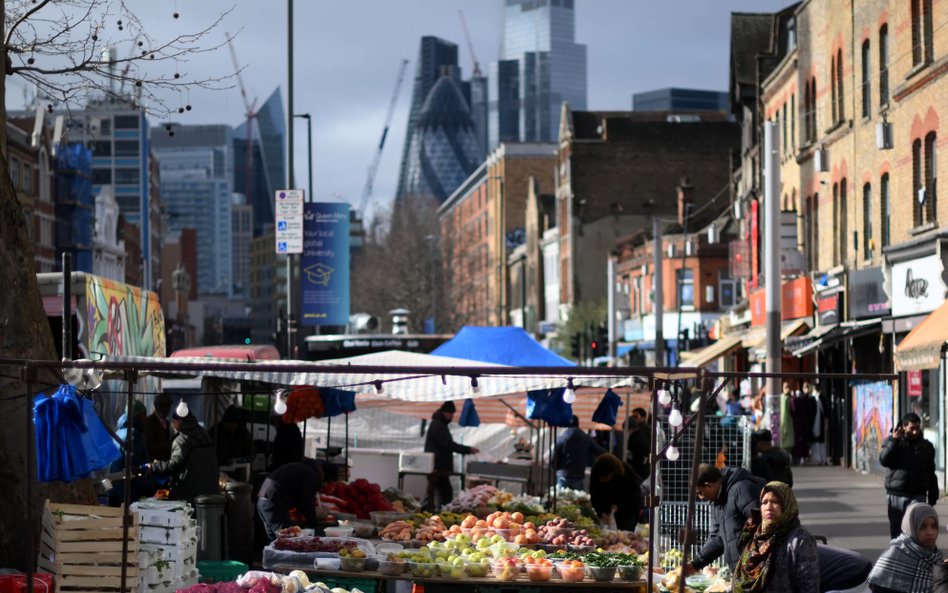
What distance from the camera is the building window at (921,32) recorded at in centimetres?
2670

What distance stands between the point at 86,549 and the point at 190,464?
13.7 feet

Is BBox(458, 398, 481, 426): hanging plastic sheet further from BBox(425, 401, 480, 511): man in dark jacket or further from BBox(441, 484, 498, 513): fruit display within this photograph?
→ BBox(441, 484, 498, 513): fruit display

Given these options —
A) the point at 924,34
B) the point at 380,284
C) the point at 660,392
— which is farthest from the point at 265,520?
the point at 380,284

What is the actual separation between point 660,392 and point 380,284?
302ft

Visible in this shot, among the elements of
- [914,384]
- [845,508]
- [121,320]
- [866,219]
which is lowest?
[845,508]

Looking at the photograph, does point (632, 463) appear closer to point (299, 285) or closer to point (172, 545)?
point (172, 545)

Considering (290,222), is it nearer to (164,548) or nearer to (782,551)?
(164,548)

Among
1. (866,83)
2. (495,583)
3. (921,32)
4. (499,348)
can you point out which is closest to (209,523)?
(495,583)

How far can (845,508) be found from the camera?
24.1 meters

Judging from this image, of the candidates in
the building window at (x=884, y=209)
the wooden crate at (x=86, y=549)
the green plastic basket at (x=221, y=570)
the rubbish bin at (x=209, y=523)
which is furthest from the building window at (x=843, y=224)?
the wooden crate at (x=86, y=549)

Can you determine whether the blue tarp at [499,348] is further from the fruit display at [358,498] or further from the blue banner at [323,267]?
the blue banner at [323,267]

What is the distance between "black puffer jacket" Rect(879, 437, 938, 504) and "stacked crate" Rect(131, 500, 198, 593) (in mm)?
7661

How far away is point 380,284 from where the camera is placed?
10362 centimetres

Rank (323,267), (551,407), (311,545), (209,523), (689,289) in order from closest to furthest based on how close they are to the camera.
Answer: (311,545) < (209,523) < (551,407) < (323,267) < (689,289)
